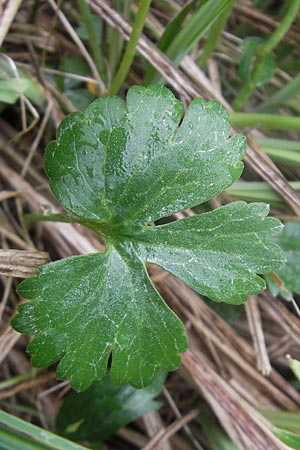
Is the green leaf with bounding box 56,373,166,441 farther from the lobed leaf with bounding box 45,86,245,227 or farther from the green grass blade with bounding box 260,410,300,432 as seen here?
the lobed leaf with bounding box 45,86,245,227

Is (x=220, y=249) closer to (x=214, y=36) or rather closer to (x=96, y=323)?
(x=96, y=323)

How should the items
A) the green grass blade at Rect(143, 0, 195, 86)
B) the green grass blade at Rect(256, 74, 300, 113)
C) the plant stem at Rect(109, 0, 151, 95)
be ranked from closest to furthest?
the plant stem at Rect(109, 0, 151, 95), the green grass blade at Rect(143, 0, 195, 86), the green grass blade at Rect(256, 74, 300, 113)

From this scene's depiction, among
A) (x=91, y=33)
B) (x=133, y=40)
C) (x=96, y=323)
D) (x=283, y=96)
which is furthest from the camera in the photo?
(x=283, y=96)

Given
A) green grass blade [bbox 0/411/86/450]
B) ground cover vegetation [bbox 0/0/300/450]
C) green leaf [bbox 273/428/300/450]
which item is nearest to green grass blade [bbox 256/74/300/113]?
ground cover vegetation [bbox 0/0/300/450]

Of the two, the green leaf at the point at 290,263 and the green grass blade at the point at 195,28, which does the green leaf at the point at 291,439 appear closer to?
the green leaf at the point at 290,263

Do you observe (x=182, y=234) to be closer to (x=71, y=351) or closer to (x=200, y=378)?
(x=71, y=351)

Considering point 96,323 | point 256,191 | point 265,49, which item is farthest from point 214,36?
point 96,323

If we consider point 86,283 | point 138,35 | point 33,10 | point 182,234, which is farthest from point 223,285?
point 33,10

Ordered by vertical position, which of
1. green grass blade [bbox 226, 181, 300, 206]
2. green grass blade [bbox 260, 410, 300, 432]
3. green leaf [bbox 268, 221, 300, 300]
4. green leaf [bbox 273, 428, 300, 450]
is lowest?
green grass blade [bbox 260, 410, 300, 432]
